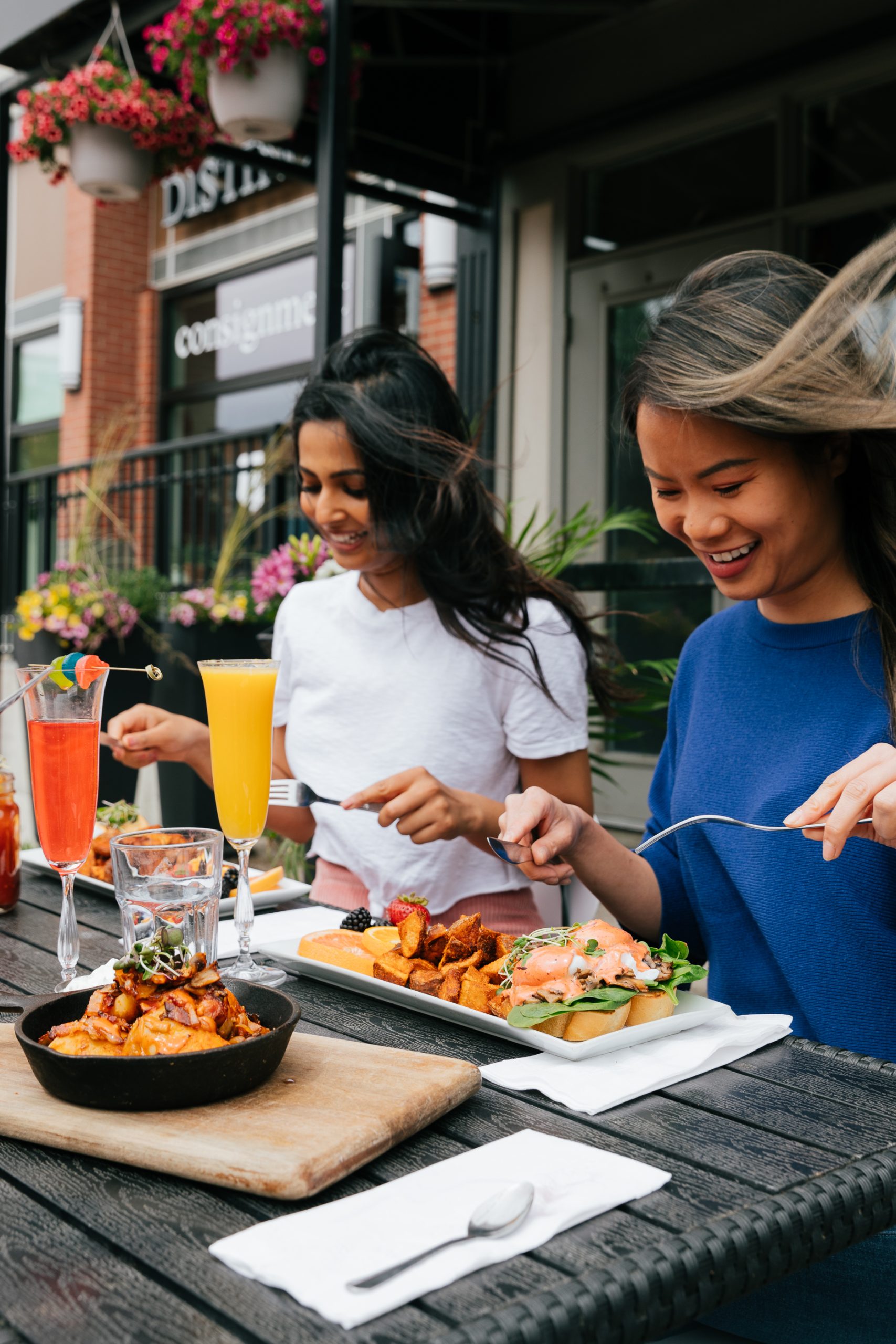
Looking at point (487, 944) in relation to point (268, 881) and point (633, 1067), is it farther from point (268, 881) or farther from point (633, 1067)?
point (268, 881)

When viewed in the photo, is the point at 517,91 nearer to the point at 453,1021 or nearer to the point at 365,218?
the point at 365,218

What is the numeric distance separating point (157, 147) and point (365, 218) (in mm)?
2215

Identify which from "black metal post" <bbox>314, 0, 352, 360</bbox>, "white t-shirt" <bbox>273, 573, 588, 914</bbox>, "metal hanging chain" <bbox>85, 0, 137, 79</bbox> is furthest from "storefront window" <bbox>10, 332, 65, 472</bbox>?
"white t-shirt" <bbox>273, 573, 588, 914</bbox>

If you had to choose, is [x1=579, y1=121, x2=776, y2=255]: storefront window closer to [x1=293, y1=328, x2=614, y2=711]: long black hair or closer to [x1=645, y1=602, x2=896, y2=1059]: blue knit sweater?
[x1=293, y1=328, x2=614, y2=711]: long black hair

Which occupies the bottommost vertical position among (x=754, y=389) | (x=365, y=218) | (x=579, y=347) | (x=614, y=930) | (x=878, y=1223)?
(x=878, y=1223)

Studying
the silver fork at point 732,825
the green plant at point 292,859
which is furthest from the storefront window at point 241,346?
the silver fork at point 732,825

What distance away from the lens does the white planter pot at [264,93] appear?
4.15 metres

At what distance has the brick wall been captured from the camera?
927 cm

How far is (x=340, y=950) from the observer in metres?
1.45

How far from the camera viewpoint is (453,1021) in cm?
131

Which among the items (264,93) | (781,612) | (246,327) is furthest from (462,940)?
(246,327)

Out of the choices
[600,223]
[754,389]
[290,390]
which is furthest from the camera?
[290,390]

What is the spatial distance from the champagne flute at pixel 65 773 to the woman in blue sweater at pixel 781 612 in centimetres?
52

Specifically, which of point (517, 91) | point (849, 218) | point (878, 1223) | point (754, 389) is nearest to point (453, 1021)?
point (878, 1223)
